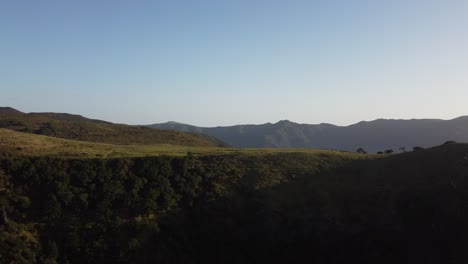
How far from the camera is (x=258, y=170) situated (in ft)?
182

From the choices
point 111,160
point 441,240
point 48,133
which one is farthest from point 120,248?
point 48,133

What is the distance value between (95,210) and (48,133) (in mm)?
Answer: 62525

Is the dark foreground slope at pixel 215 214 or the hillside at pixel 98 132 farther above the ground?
the hillside at pixel 98 132

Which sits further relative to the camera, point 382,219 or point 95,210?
point 382,219

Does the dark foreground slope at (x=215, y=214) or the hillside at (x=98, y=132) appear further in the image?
the hillside at (x=98, y=132)

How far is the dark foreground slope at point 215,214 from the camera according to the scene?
3897 centimetres

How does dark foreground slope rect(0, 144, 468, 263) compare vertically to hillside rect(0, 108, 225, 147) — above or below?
below

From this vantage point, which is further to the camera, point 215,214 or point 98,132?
point 98,132

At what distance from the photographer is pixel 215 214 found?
149ft

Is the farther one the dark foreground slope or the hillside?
the hillside

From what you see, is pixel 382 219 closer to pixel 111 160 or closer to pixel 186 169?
pixel 186 169

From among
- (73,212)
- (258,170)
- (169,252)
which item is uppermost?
(258,170)

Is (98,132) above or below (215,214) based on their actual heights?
above

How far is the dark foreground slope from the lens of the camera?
39.0 meters
